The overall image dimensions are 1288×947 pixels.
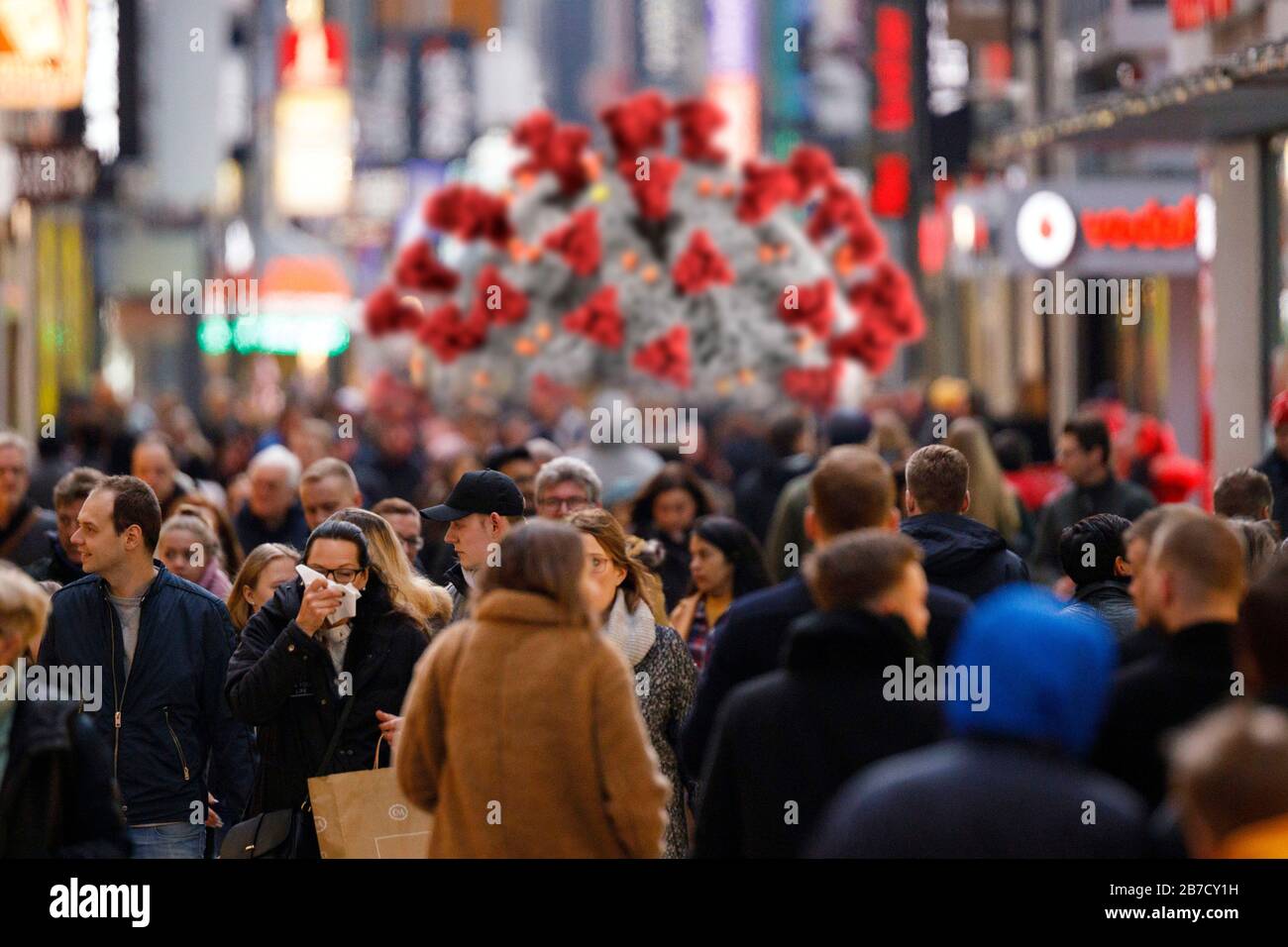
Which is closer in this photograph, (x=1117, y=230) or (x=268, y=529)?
(x=268, y=529)

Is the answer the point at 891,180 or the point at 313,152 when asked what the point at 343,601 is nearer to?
the point at 891,180

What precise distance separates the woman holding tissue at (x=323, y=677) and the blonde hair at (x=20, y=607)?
135 cm

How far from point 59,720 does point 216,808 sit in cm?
266

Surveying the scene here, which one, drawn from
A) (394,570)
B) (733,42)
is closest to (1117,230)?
(394,570)

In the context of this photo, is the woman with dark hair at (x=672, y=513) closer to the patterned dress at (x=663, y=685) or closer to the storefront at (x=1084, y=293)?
the patterned dress at (x=663, y=685)

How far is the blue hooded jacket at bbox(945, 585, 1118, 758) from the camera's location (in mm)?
4223

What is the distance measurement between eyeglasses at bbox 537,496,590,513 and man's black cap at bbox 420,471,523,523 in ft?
4.18

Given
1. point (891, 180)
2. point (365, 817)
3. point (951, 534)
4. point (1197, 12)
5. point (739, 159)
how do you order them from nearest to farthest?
1. point (365, 817)
2. point (951, 534)
3. point (739, 159)
4. point (1197, 12)
5. point (891, 180)

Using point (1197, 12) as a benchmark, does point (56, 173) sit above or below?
below

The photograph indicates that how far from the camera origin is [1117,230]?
1944cm

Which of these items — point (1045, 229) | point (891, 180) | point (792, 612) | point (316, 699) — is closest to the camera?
point (792, 612)

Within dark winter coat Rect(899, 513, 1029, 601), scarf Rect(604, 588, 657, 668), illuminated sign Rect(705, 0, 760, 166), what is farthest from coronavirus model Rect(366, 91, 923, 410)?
illuminated sign Rect(705, 0, 760, 166)

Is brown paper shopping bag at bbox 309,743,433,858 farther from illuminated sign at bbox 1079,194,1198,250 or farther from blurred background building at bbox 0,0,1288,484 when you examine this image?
illuminated sign at bbox 1079,194,1198,250

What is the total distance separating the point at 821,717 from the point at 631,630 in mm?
2361
